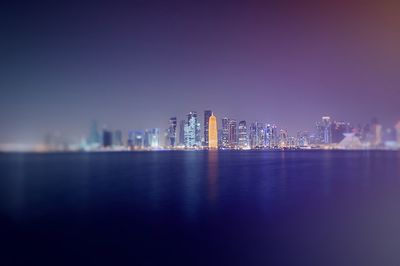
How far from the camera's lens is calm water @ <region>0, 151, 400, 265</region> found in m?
4.77

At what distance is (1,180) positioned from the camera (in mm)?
5523

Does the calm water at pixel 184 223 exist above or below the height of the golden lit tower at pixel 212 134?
below

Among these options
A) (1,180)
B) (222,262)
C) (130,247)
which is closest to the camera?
(222,262)

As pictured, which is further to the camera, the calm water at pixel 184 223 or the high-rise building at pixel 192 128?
the high-rise building at pixel 192 128

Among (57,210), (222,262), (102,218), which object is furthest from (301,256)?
(57,210)

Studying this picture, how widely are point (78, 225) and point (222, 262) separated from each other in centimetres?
283

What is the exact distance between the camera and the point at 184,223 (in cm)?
612

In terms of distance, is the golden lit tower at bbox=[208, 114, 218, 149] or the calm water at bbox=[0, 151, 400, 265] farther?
the golden lit tower at bbox=[208, 114, 218, 149]

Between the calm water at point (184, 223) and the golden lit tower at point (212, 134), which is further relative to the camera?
the golden lit tower at point (212, 134)

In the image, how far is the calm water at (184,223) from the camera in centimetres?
477

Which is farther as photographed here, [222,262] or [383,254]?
[383,254]

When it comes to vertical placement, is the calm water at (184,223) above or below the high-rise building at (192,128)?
below

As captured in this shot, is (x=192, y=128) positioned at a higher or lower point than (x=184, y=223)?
higher

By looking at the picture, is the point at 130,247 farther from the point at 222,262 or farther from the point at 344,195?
the point at 344,195
